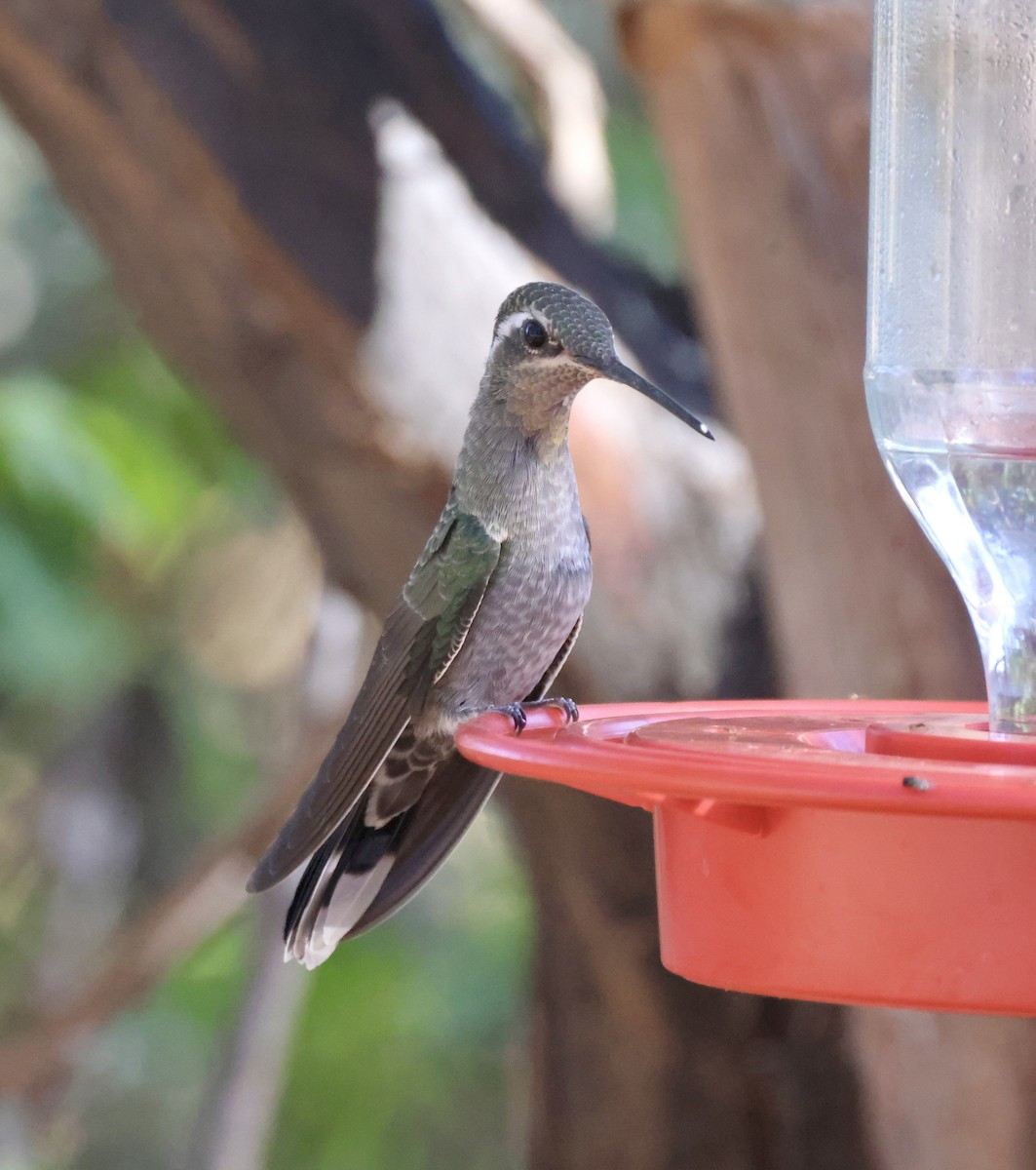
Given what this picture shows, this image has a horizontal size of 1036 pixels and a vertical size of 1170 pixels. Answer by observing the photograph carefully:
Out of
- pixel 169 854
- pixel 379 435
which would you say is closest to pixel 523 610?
pixel 379 435

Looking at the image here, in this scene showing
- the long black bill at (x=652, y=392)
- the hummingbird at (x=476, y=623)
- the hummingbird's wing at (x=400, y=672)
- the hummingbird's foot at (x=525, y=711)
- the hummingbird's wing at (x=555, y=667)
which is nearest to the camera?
the hummingbird's foot at (x=525, y=711)

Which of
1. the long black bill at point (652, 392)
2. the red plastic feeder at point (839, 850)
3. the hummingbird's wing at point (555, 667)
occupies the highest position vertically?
the long black bill at point (652, 392)

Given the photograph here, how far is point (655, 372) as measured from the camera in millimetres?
4703

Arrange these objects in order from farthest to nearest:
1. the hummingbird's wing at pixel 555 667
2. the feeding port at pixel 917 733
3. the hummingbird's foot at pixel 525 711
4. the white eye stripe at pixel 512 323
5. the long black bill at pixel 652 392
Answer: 1. the hummingbird's wing at pixel 555 667
2. the white eye stripe at pixel 512 323
3. the long black bill at pixel 652 392
4. the hummingbird's foot at pixel 525 711
5. the feeding port at pixel 917 733

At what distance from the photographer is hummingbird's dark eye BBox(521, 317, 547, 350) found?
9.16ft

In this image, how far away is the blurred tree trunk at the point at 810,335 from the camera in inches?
133

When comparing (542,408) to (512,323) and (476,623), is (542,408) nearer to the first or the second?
(512,323)

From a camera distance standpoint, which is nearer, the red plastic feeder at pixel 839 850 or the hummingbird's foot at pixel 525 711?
the red plastic feeder at pixel 839 850

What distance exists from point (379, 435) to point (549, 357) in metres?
1.37

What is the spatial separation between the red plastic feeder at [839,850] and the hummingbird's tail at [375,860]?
0.95m

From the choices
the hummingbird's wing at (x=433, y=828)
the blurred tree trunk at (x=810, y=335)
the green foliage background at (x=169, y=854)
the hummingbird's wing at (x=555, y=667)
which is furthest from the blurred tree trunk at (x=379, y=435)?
the green foliage background at (x=169, y=854)

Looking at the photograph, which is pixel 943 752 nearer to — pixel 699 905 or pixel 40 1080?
pixel 699 905

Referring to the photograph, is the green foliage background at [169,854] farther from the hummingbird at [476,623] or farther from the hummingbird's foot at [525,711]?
the hummingbird's foot at [525,711]

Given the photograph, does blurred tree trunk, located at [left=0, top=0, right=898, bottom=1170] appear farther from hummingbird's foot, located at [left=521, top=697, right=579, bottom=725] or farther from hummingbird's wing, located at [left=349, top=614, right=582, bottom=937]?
Result: hummingbird's foot, located at [left=521, top=697, right=579, bottom=725]
